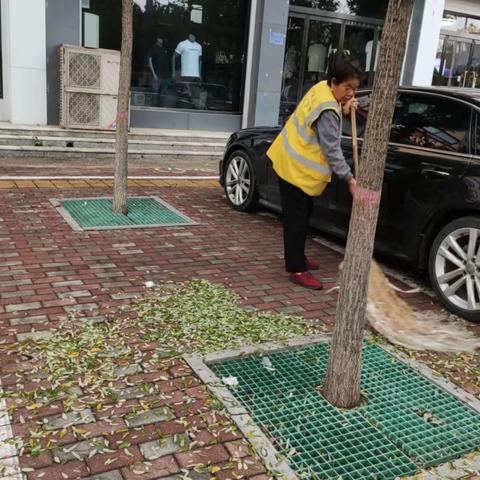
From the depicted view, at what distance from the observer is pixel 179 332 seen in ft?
12.9

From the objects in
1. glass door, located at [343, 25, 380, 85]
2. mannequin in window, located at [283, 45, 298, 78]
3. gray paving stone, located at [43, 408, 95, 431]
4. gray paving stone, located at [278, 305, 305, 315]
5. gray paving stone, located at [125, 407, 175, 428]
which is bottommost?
gray paving stone, located at [43, 408, 95, 431]

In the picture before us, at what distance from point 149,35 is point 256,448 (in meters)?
10.7

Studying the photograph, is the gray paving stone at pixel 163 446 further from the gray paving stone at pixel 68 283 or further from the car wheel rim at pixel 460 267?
the car wheel rim at pixel 460 267

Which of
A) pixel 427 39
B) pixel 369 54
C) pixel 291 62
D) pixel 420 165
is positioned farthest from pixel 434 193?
pixel 427 39

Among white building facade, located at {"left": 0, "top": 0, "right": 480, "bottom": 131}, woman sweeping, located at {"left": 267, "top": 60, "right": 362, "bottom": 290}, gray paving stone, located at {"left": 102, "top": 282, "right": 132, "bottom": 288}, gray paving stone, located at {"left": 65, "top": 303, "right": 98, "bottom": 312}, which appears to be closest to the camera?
gray paving stone, located at {"left": 65, "top": 303, "right": 98, "bottom": 312}

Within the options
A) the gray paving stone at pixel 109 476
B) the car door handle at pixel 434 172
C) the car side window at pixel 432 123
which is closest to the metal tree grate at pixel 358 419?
the gray paving stone at pixel 109 476

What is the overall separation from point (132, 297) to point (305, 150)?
180 centimetres

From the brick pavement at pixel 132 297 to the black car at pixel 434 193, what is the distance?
0.42m

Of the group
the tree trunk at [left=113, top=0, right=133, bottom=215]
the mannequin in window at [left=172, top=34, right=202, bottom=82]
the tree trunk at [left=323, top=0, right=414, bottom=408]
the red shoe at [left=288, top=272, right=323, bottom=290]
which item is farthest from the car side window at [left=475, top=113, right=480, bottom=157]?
the mannequin in window at [left=172, top=34, right=202, bottom=82]

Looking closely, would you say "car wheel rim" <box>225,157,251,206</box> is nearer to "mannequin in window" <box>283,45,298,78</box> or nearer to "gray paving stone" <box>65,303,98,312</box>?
"gray paving stone" <box>65,303,98,312</box>

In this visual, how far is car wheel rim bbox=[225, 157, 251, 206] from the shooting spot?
23.7 ft

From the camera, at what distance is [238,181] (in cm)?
737

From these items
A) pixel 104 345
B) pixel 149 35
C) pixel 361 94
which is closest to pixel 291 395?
pixel 104 345

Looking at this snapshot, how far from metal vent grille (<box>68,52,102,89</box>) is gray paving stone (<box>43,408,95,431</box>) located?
27.7 ft
